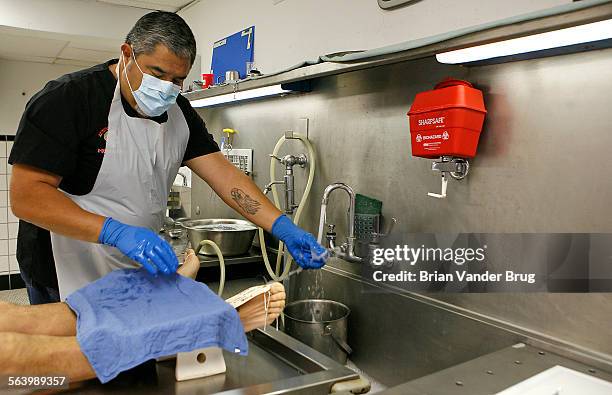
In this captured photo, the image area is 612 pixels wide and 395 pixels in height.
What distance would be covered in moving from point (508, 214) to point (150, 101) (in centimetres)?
124

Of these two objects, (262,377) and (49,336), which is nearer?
(49,336)

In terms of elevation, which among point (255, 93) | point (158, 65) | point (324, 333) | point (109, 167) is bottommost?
point (324, 333)

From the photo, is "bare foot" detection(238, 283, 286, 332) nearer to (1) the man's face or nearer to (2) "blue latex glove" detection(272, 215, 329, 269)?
(2) "blue latex glove" detection(272, 215, 329, 269)

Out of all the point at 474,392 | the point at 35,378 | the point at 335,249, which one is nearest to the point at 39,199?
the point at 35,378

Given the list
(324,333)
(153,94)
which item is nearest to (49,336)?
(153,94)

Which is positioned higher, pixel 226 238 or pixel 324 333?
pixel 226 238

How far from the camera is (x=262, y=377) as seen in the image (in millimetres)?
1257

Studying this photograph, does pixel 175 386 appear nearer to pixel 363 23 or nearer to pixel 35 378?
pixel 35 378

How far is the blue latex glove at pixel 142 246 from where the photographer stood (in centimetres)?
137

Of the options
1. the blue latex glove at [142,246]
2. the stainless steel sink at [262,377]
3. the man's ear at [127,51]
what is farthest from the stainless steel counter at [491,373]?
the man's ear at [127,51]

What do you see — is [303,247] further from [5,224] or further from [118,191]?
[5,224]

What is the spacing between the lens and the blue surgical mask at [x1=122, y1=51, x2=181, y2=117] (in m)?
1.57

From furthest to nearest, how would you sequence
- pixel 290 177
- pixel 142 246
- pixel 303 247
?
pixel 290 177
pixel 303 247
pixel 142 246

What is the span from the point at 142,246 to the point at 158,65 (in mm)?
588
